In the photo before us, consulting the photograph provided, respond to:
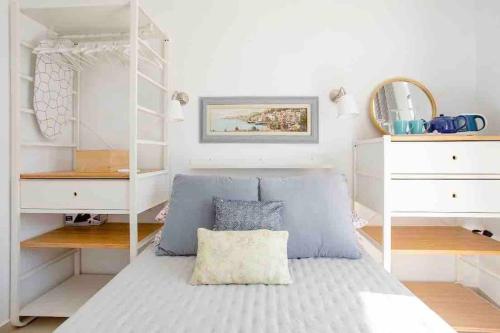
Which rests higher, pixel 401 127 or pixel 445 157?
pixel 401 127

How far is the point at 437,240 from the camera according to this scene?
83.4 inches

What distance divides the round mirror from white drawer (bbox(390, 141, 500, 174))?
1.53ft

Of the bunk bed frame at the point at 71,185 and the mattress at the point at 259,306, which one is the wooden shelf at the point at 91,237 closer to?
the bunk bed frame at the point at 71,185

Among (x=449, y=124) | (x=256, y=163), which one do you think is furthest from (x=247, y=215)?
(x=449, y=124)

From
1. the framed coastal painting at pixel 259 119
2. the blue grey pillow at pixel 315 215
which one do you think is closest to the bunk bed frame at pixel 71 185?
the framed coastal painting at pixel 259 119

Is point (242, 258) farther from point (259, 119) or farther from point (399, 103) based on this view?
point (399, 103)

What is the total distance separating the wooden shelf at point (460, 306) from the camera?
1.90 meters

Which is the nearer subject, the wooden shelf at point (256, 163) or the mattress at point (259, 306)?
the mattress at point (259, 306)

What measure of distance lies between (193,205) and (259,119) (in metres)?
0.90

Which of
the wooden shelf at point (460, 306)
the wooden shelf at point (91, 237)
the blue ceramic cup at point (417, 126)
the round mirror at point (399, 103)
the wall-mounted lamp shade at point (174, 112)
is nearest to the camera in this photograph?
the wooden shelf at point (460, 306)

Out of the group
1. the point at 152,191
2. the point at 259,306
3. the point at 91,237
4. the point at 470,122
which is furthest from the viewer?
the point at 152,191

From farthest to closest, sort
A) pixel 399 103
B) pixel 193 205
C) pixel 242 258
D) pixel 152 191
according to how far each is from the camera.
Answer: pixel 399 103, pixel 152 191, pixel 193 205, pixel 242 258

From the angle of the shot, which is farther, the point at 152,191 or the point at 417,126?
the point at 152,191

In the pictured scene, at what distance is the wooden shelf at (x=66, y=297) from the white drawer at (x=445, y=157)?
2094 mm
